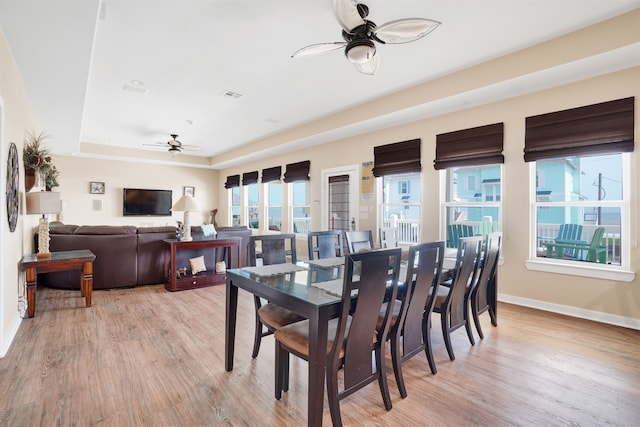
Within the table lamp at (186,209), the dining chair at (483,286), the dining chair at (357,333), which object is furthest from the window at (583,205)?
the table lamp at (186,209)

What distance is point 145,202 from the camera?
9.08 m

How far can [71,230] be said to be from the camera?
14.6 ft

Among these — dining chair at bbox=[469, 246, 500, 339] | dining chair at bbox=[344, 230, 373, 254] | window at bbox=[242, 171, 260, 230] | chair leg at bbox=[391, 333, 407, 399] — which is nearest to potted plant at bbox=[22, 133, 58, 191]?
dining chair at bbox=[344, 230, 373, 254]

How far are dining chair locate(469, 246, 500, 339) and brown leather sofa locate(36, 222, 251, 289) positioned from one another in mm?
4271

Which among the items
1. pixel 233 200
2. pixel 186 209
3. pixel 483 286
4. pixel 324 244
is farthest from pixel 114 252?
pixel 233 200

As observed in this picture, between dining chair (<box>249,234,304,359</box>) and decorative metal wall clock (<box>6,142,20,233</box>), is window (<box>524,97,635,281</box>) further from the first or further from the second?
decorative metal wall clock (<box>6,142,20,233</box>)

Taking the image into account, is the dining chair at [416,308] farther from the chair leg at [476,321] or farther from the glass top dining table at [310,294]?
the chair leg at [476,321]

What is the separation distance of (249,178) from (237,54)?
5.58m

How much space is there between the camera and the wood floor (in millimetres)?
1784

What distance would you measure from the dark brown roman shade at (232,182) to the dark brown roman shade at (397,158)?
5192 mm

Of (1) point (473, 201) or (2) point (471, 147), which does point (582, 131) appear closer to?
(2) point (471, 147)

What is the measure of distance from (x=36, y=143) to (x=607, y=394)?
19.1 ft

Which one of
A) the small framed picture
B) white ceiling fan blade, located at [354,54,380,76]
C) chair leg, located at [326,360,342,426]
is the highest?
white ceiling fan blade, located at [354,54,380,76]

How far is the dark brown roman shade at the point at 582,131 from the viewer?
3107 millimetres
